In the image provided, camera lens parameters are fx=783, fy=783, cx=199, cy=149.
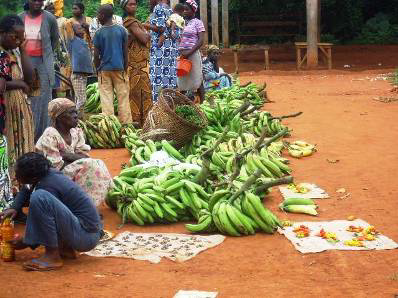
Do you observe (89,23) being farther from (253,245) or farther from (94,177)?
(253,245)

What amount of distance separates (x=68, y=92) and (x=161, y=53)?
1.52 meters

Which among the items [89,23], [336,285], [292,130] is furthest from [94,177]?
Answer: [89,23]

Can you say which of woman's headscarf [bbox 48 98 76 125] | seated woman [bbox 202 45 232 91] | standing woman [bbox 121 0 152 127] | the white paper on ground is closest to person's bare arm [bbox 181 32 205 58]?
standing woman [bbox 121 0 152 127]

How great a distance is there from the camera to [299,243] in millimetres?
5957

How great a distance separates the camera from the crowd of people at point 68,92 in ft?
18.0

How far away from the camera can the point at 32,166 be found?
214 inches

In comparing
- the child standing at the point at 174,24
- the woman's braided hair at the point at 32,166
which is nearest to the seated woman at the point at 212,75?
the child standing at the point at 174,24

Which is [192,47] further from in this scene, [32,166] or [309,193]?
[32,166]

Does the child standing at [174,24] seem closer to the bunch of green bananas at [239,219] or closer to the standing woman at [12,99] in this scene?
the standing woman at [12,99]

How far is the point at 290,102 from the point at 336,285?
33.1 feet

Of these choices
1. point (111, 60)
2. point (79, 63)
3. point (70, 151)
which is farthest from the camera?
point (79, 63)

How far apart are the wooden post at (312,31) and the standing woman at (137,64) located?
33.8 ft

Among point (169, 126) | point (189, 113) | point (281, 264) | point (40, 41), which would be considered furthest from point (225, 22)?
point (281, 264)

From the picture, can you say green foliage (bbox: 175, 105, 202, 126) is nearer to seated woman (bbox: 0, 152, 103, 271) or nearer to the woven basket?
the woven basket
